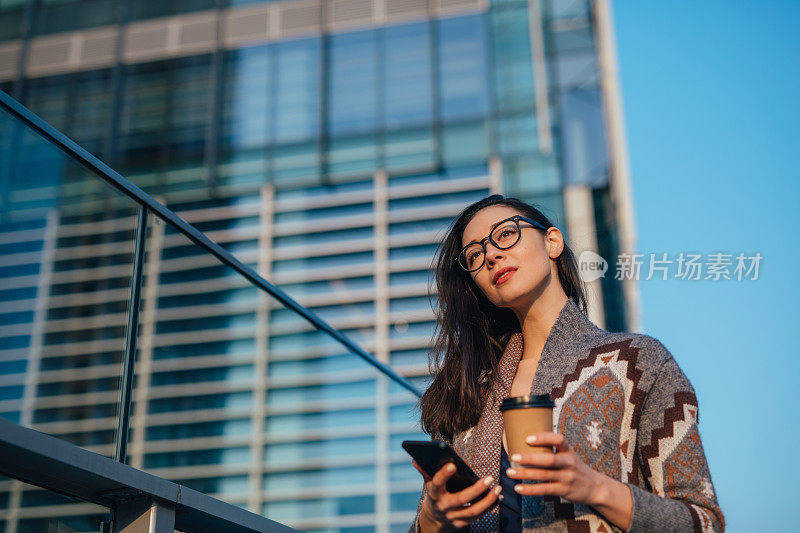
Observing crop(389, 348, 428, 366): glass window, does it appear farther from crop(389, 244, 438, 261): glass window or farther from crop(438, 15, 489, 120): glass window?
crop(438, 15, 489, 120): glass window

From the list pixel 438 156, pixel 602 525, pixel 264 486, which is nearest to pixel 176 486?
pixel 602 525

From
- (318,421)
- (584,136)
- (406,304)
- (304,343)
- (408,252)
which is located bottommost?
(318,421)

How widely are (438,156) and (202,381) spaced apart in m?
12.4

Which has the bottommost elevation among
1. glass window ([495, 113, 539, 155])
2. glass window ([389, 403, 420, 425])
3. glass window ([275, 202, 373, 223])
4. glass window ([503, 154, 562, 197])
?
glass window ([389, 403, 420, 425])

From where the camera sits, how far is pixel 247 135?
20.2 m

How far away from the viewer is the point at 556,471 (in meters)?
1.33

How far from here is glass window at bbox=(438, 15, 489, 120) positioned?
18547 millimetres

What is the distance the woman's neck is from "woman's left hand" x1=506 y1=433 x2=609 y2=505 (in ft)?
1.81

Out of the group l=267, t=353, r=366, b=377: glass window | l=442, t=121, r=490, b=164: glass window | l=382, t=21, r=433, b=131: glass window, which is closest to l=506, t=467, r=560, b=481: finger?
l=267, t=353, r=366, b=377: glass window

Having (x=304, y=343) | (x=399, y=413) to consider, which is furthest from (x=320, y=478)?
(x=399, y=413)

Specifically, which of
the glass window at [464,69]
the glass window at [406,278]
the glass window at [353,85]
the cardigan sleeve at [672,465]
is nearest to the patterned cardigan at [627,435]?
the cardigan sleeve at [672,465]

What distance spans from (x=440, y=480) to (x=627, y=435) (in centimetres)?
38

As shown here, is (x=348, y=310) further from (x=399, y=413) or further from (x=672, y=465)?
(x=672, y=465)

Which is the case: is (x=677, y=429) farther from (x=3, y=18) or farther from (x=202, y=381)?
(x=3, y=18)
